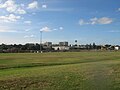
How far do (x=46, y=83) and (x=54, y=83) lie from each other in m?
0.44

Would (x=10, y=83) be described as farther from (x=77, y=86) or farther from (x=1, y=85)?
(x=77, y=86)

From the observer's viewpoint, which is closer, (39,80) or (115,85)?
(115,85)

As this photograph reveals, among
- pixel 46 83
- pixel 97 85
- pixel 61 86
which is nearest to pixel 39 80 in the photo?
pixel 46 83

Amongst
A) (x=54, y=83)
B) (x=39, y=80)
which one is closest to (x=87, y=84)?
(x=54, y=83)

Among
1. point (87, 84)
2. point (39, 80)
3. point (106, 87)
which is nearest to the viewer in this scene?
point (106, 87)

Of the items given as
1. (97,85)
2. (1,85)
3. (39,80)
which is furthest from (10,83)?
(97,85)

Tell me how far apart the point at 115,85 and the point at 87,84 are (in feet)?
4.88

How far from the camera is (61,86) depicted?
49.9 feet

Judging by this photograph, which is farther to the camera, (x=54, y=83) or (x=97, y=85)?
(x=54, y=83)

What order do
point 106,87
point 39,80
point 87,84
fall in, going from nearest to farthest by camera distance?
point 106,87
point 87,84
point 39,80

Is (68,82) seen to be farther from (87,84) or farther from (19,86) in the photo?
(19,86)

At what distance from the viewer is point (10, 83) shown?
16.0m

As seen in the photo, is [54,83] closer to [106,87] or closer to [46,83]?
[46,83]

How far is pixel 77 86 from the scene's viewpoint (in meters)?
15.3
